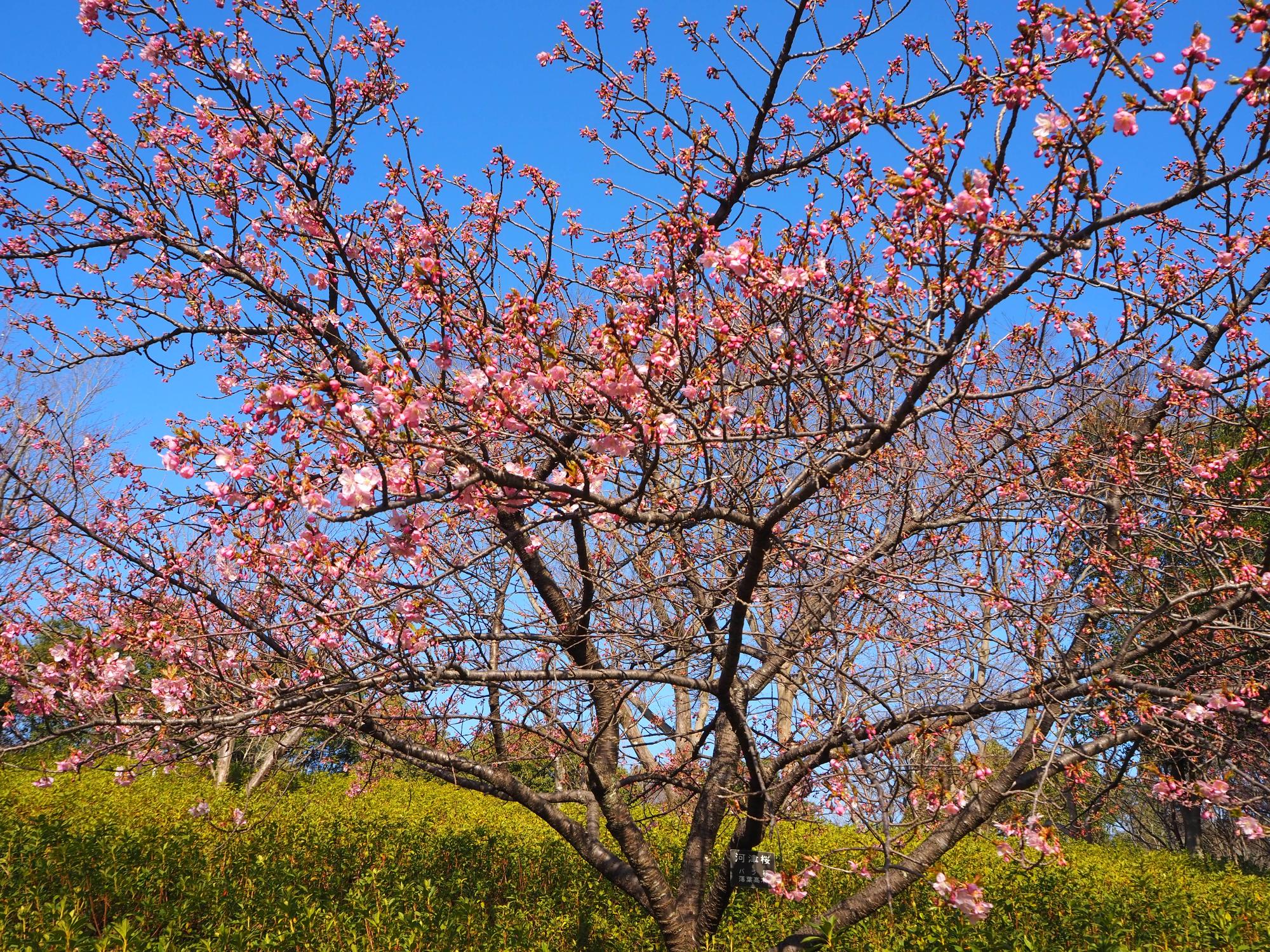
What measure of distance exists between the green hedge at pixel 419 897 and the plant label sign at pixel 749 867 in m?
0.27

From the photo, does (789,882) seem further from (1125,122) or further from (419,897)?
(1125,122)

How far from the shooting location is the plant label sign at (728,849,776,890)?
463 cm

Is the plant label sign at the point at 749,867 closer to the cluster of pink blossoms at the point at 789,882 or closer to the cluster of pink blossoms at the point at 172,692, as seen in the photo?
the cluster of pink blossoms at the point at 789,882

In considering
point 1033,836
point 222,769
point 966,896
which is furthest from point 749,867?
point 222,769

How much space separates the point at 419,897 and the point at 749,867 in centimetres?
226

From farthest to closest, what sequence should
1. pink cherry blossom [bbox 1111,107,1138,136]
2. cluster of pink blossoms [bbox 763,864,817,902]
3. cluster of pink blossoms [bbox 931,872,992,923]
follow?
cluster of pink blossoms [bbox 763,864,817,902] < cluster of pink blossoms [bbox 931,872,992,923] < pink cherry blossom [bbox 1111,107,1138,136]

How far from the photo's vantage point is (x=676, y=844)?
326 inches

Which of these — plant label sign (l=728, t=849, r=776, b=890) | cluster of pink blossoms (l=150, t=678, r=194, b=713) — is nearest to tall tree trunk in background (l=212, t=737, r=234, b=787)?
cluster of pink blossoms (l=150, t=678, r=194, b=713)

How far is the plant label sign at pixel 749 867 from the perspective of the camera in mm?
4633

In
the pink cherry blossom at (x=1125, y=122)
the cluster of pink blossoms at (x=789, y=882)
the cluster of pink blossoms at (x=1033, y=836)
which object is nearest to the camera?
Result: the pink cherry blossom at (x=1125, y=122)

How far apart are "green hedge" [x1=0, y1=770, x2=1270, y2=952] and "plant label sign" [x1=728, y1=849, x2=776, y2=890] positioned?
0.89 ft

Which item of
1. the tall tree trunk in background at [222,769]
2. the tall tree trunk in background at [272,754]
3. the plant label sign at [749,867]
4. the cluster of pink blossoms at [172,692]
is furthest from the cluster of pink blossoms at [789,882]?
the tall tree trunk in background at [222,769]

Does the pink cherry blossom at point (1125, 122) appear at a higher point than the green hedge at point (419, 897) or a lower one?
higher

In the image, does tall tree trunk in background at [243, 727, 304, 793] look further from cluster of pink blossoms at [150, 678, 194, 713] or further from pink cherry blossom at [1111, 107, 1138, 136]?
pink cherry blossom at [1111, 107, 1138, 136]
